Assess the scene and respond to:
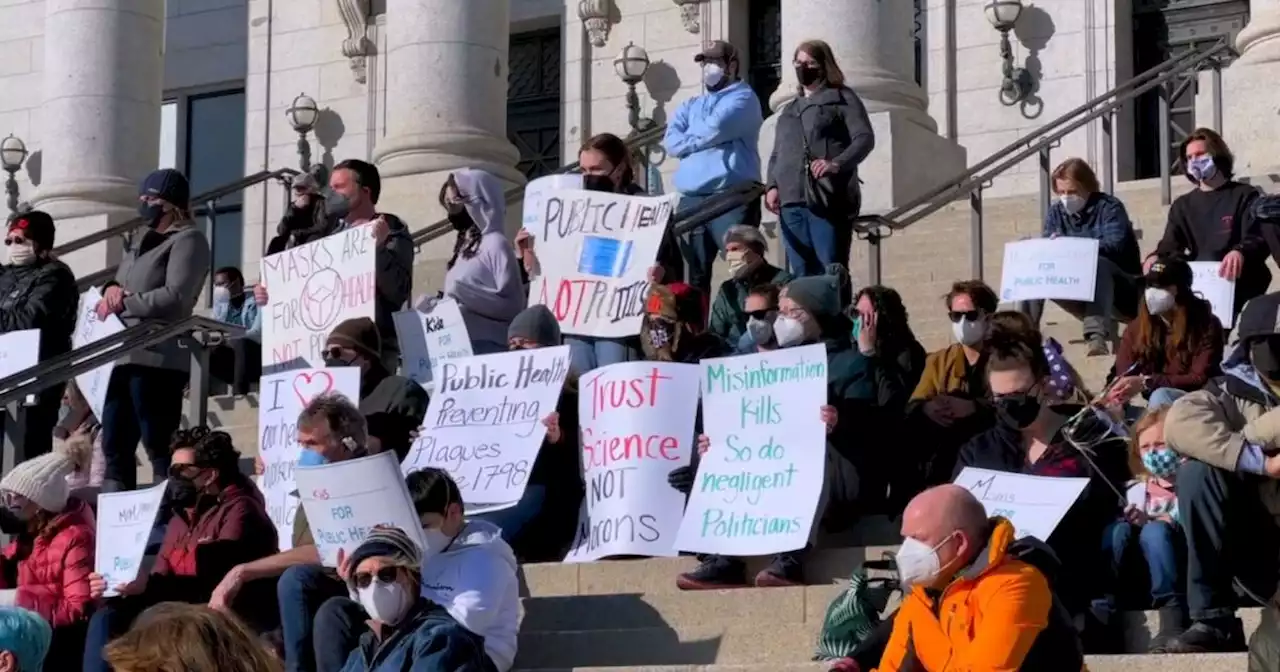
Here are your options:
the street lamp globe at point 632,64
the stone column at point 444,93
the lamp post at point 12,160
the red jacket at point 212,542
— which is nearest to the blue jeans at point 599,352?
the red jacket at point 212,542

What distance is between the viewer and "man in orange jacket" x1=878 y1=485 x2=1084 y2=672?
23.7 ft

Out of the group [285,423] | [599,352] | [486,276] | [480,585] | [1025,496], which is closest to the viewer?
[480,585]

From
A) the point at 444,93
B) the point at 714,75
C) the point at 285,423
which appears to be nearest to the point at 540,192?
the point at 714,75

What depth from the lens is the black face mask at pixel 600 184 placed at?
41.3ft

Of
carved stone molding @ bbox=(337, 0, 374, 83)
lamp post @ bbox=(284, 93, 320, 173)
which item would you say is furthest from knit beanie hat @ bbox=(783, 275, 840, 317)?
carved stone molding @ bbox=(337, 0, 374, 83)

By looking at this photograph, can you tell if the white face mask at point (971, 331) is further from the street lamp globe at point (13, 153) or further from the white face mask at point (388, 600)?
the street lamp globe at point (13, 153)

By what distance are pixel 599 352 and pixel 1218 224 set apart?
10.2ft

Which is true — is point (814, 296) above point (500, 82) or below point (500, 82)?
below

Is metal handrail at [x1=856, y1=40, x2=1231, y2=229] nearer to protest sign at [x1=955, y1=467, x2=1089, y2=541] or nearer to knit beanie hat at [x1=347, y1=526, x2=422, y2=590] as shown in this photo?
protest sign at [x1=955, y1=467, x2=1089, y2=541]

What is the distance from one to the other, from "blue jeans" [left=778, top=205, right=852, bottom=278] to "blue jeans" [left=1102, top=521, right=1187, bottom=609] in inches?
153

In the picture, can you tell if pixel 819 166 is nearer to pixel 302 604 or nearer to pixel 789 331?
pixel 789 331

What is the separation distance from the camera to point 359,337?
37.6 feet

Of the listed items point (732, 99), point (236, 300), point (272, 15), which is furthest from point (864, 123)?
point (272, 15)

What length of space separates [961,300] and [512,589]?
2.82 meters
